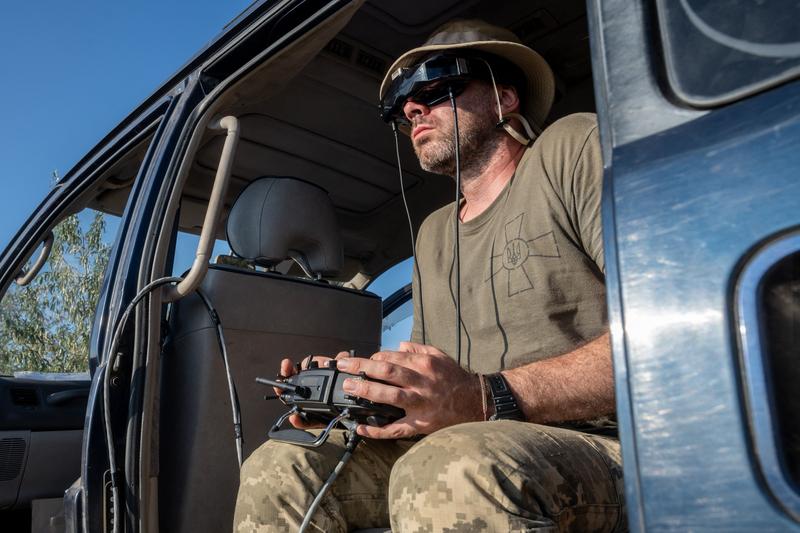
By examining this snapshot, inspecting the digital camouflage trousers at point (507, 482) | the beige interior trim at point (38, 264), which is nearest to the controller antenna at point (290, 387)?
the digital camouflage trousers at point (507, 482)

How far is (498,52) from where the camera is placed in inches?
77.2

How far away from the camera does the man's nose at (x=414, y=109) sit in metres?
1.93

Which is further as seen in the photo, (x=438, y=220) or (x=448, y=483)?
(x=438, y=220)

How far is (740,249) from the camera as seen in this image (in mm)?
679

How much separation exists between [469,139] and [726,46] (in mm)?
1181

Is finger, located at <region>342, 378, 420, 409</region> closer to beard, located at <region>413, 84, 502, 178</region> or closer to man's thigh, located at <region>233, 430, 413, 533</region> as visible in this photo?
man's thigh, located at <region>233, 430, 413, 533</region>

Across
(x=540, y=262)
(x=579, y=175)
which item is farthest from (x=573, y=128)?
(x=540, y=262)

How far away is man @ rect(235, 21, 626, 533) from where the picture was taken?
107cm

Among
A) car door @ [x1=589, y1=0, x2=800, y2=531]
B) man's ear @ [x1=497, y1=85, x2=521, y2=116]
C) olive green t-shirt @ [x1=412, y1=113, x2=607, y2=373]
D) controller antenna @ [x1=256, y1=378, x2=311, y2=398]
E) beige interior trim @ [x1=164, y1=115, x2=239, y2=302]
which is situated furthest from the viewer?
man's ear @ [x1=497, y1=85, x2=521, y2=116]

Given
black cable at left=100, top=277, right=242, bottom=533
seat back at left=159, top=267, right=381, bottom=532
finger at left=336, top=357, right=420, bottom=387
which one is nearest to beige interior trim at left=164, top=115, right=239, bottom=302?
Result: black cable at left=100, top=277, right=242, bottom=533

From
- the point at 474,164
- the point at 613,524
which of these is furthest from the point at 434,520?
the point at 474,164

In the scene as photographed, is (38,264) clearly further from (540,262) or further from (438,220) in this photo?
(540,262)

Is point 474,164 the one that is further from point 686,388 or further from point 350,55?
point 686,388

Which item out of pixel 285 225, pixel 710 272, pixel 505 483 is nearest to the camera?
pixel 710 272
